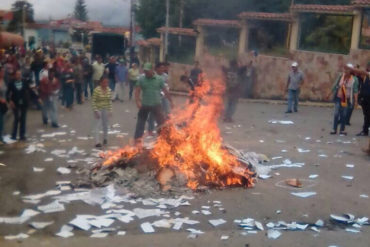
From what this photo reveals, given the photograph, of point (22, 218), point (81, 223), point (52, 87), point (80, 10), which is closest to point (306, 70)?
point (52, 87)

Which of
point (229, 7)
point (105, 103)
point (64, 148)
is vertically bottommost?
point (64, 148)

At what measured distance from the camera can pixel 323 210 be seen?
708 cm

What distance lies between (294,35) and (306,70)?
1779 mm

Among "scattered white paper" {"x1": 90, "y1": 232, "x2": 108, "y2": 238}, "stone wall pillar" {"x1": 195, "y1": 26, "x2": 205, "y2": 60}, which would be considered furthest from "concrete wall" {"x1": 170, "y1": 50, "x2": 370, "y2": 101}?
"scattered white paper" {"x1": 90, "y1": 232, "x2": 108, "y2": 238}

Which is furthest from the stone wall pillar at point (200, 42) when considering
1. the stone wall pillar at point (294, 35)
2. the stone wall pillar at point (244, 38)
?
the stone wall pillar at point (294, 35)

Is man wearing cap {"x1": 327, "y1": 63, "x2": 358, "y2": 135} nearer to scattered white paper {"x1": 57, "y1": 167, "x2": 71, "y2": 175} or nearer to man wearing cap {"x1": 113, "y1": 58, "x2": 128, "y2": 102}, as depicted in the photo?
scattered white paper {"x1": 57, "y1": 167, "x2": 71, "y2": 175}

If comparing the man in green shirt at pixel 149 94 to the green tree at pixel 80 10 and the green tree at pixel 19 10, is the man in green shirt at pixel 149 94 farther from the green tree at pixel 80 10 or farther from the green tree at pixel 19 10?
the green tree at pixel 80 10

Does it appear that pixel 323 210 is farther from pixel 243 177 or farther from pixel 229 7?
pixel 229 7

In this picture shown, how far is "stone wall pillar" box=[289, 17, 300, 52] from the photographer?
21.2m

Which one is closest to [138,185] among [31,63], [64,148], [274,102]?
[64,148]

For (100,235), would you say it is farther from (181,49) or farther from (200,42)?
(181,49)

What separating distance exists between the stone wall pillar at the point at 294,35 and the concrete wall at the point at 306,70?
1.44ft

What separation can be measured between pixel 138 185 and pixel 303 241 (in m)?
2.74

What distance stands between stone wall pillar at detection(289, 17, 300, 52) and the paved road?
7.35m
